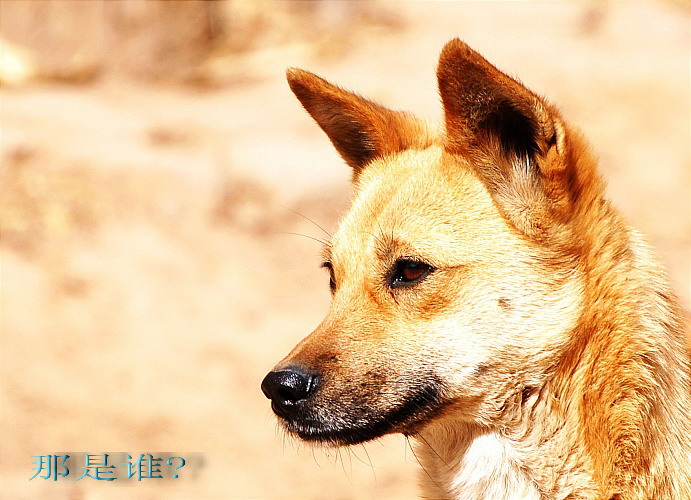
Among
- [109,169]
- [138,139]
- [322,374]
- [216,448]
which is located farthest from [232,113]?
[322,374]

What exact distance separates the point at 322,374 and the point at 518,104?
44.5 inches

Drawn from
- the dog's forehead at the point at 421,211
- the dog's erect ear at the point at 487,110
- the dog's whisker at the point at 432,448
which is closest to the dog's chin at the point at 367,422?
the dog's whisker at the point at 432,448

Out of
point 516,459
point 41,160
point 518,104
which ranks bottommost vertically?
point 516,459

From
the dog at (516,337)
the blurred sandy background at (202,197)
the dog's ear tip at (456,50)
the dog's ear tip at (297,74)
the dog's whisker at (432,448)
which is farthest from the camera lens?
the blurred sandy background at (202,197)

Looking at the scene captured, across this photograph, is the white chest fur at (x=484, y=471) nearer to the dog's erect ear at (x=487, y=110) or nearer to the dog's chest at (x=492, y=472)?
the dog's chest at (x=492, y=472)

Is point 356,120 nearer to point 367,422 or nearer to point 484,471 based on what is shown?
point 367,422

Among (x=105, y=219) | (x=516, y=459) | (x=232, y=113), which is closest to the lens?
(x=516, y=459)

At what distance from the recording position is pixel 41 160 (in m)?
8.16

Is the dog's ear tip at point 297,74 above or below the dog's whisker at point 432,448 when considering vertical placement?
above

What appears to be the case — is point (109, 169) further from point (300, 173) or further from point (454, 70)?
point (454, 70)

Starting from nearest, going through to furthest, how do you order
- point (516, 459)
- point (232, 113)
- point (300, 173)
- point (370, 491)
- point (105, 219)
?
point (516, 459) → point (370, 491) → point (105, 219) → point (300, 173) → point (232, 113)

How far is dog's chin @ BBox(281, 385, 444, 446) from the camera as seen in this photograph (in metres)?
3.27

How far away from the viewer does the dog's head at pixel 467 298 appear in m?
3.24

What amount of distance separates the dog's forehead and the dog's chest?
73 centimetres
